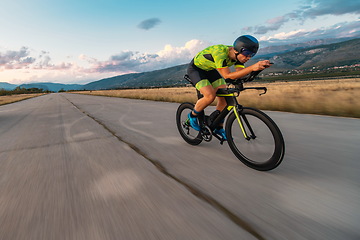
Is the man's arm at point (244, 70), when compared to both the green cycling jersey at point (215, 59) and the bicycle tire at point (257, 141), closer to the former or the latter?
the green cycling jersey at point (215, 59)

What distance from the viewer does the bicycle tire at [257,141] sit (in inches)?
94.7

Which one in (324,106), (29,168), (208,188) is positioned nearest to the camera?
(208,188)

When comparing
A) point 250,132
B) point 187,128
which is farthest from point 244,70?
point 187,128

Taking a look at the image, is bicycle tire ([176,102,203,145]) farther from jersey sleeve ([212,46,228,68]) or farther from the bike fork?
jersey sleeve ([212,46,228,68])

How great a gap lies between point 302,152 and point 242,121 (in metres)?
1.25

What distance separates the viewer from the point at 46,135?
5480mm

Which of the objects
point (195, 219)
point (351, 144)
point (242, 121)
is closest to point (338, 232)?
point (195, 219)

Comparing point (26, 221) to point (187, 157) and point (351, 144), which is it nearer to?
point (187, 157)

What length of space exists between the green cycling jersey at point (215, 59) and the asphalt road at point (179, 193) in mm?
1397

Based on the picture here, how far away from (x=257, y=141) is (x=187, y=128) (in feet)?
5.37

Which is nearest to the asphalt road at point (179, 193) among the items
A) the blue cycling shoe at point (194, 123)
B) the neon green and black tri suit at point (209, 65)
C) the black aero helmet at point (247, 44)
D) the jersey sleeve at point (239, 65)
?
the blue cycling shoe at point (194, 123)

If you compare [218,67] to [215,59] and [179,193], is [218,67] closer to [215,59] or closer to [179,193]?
[215,59]

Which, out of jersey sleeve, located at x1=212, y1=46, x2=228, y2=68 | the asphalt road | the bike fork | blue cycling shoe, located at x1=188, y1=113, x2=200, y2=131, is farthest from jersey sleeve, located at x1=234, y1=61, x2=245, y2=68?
the asphalt road

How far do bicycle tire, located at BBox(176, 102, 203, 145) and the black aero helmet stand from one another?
1.52 metres
